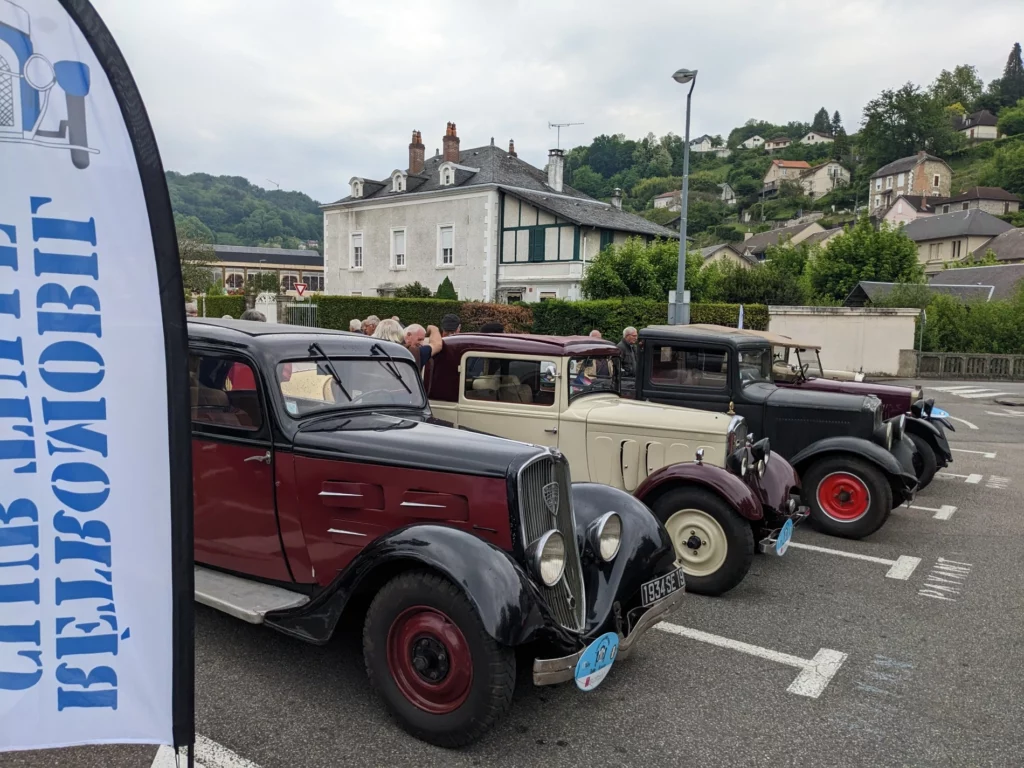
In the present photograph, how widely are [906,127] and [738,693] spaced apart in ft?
378

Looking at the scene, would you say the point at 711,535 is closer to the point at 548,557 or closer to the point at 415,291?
the point at 548,557

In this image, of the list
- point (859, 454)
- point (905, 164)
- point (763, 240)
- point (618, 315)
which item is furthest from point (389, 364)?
point (905, 164)

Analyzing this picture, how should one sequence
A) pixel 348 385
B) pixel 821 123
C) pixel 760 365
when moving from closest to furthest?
1. pixel 348 385
2. pixel 760 365
3. pixel 821 123

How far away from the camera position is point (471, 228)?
32938 millimetres

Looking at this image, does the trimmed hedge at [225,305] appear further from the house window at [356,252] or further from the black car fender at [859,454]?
the black car fender at [859,454]

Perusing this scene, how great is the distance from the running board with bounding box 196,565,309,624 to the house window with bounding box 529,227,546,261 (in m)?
28.4

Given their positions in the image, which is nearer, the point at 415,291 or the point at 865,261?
the point at 415,291

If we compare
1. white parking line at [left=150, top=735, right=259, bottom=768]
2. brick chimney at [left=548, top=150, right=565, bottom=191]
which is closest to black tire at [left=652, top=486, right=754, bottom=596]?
white parking line at [left=150, top=735, right=259, bottom=768]

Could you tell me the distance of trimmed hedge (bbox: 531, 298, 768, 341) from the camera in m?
23.5

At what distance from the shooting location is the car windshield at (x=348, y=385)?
397cm

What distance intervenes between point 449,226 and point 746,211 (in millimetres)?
88212

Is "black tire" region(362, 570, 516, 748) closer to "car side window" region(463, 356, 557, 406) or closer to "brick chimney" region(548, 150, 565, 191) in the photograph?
"car side window" region(463, 356, 557, 406)

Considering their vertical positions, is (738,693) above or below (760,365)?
below

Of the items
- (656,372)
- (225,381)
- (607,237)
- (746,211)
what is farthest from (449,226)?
(746,211)
